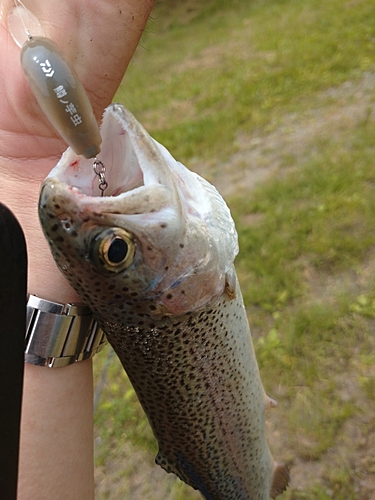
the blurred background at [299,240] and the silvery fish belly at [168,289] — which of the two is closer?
the silvery fish belly at [168,289]

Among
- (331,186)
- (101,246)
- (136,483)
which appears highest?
(101,246)

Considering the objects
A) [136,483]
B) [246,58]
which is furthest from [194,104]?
[136,483]

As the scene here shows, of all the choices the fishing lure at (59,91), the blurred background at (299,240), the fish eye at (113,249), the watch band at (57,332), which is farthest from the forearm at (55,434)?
the blurred background at (299,240)

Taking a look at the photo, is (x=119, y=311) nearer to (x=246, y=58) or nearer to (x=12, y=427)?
(x=12, y=427)

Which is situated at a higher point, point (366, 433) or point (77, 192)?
point (77, 192)

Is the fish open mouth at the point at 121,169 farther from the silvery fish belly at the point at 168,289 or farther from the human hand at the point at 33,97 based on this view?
the human hand at the point at 33,97

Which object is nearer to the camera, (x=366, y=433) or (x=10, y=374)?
(x=10, y=374)

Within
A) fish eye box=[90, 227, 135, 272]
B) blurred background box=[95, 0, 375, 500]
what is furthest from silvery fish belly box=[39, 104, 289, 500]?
blurred background box=[95, 0, 375, 500]
